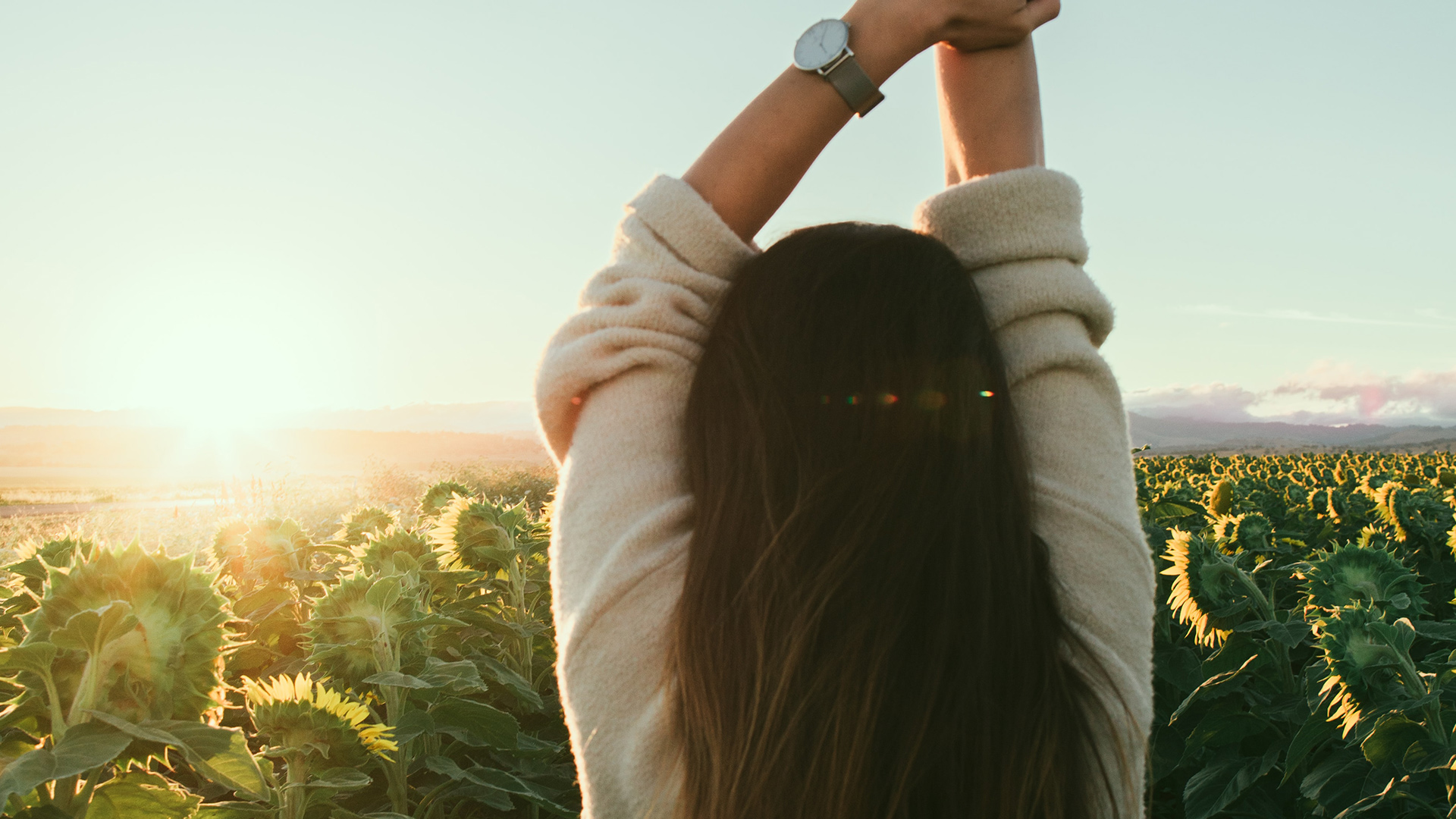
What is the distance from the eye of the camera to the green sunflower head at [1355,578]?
2.15 m

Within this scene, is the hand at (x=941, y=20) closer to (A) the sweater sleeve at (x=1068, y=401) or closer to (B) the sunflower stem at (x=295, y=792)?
(A) the sweater sleeve at (x=1068, y=401)

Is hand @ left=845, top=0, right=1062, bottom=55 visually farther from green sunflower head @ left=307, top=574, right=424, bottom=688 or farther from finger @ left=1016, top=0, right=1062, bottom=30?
green sunflower head @ left=307, top=574, right=424, bottom=688

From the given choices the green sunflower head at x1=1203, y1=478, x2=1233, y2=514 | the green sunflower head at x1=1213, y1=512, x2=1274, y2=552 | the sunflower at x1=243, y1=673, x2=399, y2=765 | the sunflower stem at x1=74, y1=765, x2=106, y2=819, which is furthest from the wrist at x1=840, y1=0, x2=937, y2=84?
the green sunflower head at x1=1203, y1=478, x2=1233, y2=514

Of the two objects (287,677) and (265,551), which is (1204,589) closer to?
(287,677)

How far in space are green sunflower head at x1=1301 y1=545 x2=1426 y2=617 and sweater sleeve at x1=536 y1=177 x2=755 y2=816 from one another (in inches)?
75.4

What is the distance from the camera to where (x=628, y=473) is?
1116 millimetres

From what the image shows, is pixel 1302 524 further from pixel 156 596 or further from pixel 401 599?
pixel 156 596

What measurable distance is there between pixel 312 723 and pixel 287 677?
3.3 inches

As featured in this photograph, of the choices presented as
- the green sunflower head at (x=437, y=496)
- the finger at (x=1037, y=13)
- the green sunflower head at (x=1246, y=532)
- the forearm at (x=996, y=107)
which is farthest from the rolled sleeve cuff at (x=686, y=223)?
the green sunflower head at (x=1246, y=532)

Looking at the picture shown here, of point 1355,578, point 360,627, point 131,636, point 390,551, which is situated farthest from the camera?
point 1355,578

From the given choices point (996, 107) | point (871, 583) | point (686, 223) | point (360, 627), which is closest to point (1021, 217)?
point (996, 107)

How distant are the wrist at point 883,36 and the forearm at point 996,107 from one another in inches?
4.3

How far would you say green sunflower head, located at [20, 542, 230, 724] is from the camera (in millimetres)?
933

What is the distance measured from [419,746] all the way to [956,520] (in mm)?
1292
